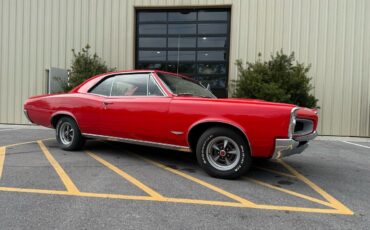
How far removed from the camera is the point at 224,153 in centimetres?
429

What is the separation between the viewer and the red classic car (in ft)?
13.1

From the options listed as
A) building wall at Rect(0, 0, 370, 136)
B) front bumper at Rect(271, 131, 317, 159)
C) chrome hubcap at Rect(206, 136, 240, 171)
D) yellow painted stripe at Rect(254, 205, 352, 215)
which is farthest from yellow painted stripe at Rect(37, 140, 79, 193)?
building wall at Rect(0, 0, 370, 136)

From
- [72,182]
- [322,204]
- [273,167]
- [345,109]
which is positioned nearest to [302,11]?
[345,109]

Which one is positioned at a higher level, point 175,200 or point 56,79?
point 56,79

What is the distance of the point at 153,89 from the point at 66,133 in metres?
2.22

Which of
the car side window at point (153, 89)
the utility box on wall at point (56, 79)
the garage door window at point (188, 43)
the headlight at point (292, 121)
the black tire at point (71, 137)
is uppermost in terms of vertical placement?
the garage door window at point (188, 43)

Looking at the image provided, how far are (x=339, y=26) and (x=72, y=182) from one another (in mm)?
9965

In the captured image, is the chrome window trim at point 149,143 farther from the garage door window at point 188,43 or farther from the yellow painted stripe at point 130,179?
the garage door window at point 188,43

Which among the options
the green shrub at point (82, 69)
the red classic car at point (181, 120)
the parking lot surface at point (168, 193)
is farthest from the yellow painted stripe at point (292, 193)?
the green shrub at point (82, 69)

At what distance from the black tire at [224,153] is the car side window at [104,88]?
6.84 feet

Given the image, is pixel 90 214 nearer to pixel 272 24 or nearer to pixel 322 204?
pixel 322 204

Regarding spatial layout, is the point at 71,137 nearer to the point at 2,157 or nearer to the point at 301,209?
the point at 2,157

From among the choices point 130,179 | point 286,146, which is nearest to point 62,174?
point 130,179

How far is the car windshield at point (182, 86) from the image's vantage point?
495cm
